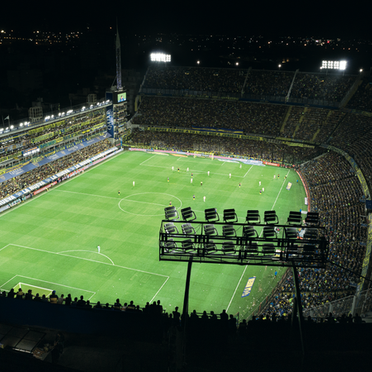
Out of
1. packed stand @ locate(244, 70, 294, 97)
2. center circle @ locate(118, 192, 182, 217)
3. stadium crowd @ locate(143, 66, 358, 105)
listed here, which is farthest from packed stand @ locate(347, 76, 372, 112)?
center circle @ locate(118, 192, 182, 217)

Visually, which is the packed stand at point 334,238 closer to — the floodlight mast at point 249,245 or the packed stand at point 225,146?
the floodlight mast at point 249,245

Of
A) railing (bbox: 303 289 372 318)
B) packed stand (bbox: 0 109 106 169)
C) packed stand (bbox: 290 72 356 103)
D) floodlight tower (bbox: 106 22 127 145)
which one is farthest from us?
packed stand (bbox: 290 72 356 103)

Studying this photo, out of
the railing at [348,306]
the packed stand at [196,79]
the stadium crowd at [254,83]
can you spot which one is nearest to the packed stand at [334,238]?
the railing at [348,306]

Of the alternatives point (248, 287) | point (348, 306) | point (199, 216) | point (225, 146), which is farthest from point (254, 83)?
point (348, 306)

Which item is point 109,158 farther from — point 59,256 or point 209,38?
point 209,38

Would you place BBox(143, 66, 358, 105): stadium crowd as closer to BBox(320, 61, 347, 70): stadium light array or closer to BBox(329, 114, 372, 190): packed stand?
BBox(320, 61, 347, 70): stadium light array

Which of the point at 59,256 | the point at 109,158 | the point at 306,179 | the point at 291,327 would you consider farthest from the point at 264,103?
the point at 291,327

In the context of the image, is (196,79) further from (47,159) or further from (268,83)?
(47,159)

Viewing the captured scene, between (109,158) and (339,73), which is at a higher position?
(339,73)
